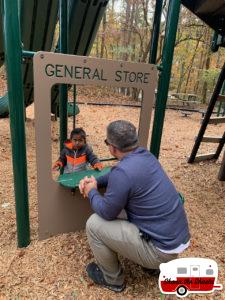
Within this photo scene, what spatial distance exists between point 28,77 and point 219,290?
4704mm

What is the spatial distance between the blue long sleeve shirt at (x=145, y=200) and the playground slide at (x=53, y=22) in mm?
3200

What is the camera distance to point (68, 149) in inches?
126

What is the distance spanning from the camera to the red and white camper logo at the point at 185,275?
195cm

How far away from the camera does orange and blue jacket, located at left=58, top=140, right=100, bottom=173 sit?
319 centimetres

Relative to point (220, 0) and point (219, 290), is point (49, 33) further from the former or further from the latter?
point (219, 290)

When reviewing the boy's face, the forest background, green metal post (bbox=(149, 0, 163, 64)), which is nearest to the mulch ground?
the boy's face

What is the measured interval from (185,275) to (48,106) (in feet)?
5.39

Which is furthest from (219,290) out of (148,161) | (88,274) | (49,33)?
(49,33)

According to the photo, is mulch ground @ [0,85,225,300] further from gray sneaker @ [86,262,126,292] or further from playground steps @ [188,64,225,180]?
playground steps @ [188,64,225,180]

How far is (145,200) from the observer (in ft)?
6.60

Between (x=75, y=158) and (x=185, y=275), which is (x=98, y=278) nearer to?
(x=185, y=275)

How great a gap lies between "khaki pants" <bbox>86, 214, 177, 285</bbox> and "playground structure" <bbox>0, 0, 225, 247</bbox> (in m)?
0.72

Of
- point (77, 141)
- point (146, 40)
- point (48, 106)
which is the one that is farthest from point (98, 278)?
point (146, 40)

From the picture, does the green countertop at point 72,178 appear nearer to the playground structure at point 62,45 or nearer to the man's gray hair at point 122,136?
the playground structure at point 62,45
